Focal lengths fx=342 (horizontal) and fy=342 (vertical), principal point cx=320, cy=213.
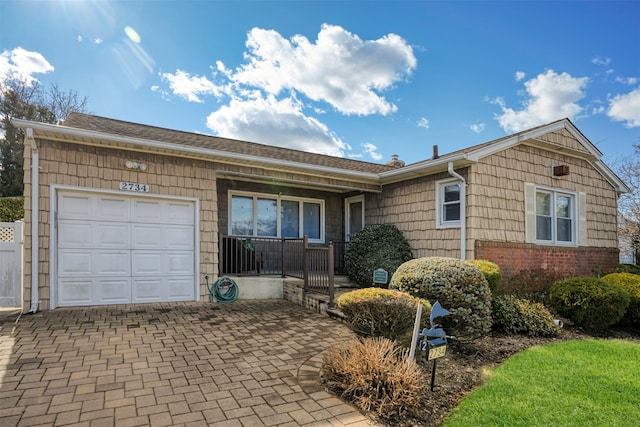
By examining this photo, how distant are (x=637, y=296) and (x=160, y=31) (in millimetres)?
12103

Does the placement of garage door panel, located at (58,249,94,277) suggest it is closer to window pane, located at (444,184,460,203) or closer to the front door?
the front door

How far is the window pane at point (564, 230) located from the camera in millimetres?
9357

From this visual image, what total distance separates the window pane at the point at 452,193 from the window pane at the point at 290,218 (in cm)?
Answer: 450

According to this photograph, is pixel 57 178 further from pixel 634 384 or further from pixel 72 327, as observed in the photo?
pixel 634 384

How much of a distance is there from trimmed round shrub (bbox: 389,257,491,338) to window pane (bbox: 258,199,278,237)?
19.5 ft

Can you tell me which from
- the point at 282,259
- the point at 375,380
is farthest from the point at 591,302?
the point at 282,259

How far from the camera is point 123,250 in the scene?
699 centimetres

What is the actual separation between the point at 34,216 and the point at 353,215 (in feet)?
26.9

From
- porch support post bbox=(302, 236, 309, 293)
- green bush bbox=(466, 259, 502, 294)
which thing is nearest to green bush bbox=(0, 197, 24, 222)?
porch support post bbox=(302, 236, 309, 293)

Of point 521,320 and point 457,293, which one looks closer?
point 457,293

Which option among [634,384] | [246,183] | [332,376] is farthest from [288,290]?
[634,384]

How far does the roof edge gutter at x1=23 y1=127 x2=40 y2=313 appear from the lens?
607cm

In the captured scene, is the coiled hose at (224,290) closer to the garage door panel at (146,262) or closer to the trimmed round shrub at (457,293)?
the garage door panel at (146,262)

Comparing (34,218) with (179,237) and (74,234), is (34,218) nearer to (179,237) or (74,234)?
(74,234)
